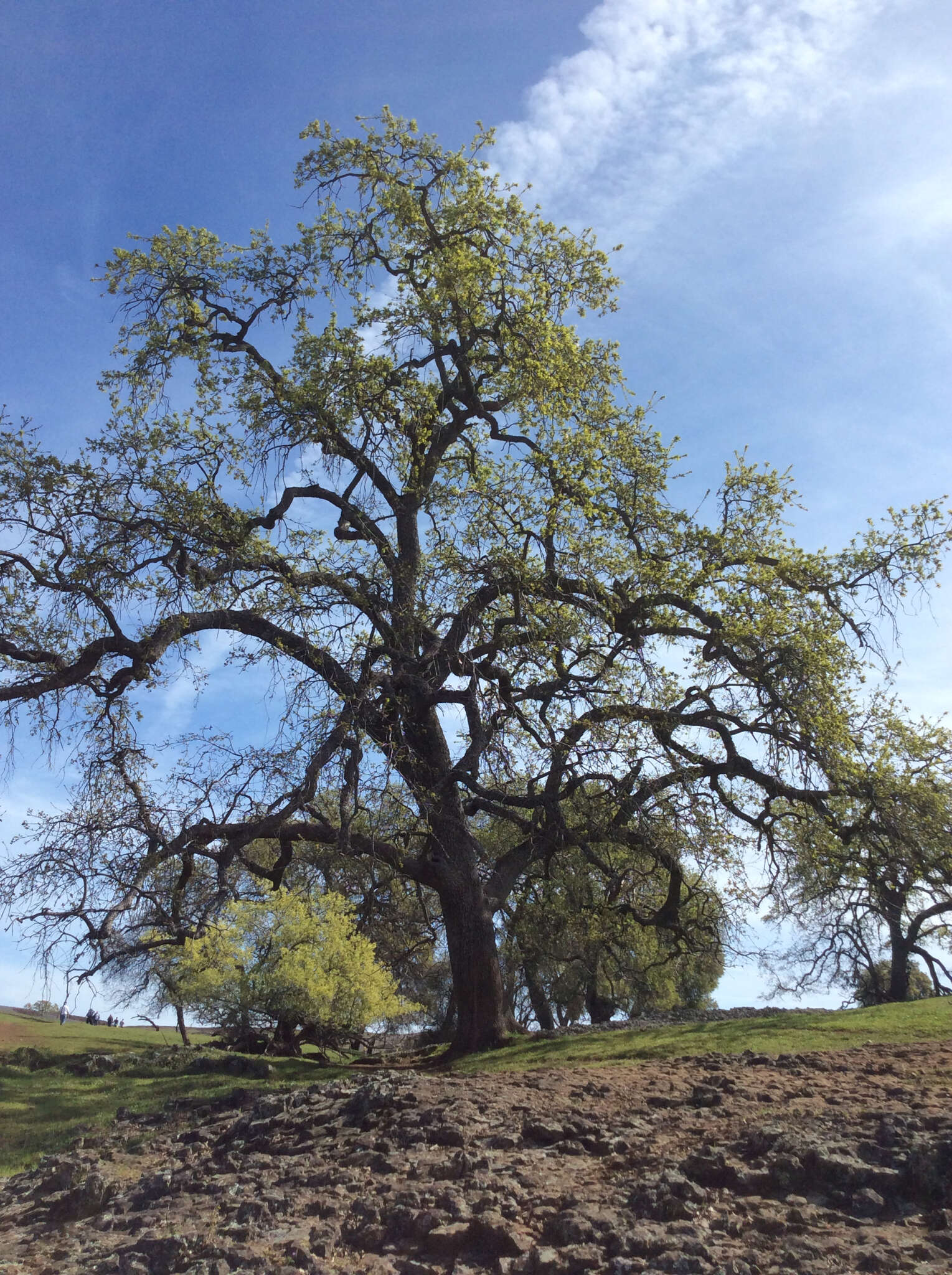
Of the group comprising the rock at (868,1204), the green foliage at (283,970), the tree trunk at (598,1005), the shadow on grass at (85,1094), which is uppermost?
the green foliage at (283,970)

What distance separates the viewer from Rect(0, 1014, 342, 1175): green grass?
33.9 ft

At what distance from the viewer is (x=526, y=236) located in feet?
46.2

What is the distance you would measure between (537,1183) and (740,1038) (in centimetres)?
673

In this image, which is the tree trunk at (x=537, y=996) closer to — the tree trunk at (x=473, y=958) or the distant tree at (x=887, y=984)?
the distant tree at (x=887, y=984)

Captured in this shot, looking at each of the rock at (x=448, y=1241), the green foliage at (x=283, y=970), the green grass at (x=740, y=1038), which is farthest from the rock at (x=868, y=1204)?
the green foliage at (x=283, y=970)

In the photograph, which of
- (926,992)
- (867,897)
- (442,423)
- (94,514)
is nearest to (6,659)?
(94,514)

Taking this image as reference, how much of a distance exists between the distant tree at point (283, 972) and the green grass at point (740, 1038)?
391cm

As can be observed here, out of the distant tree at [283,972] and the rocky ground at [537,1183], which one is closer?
the rocky ground at [537,1183]

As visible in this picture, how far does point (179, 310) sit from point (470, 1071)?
39.1ft

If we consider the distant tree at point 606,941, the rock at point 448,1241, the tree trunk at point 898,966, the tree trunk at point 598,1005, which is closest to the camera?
the rock at point 448,1241

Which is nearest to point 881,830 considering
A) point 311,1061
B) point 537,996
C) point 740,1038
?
point 740,1038

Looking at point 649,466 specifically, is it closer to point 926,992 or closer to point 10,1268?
point 10,1268

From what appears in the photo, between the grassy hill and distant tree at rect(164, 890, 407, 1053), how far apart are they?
0.89 metres

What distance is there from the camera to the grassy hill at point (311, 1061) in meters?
10.6
